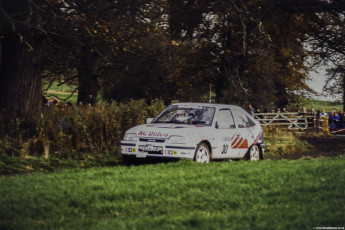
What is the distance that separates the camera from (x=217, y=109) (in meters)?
14.4

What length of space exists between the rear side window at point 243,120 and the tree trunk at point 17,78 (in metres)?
6.03

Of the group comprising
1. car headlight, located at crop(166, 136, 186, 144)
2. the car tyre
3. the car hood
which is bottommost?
the car tyre

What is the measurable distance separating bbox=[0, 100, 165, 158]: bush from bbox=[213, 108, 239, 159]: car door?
3.46m

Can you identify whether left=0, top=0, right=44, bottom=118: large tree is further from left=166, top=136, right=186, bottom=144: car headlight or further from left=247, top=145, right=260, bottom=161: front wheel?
left=247, top=145, right=260, bottom=161: front wheel

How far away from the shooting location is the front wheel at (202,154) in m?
13.1

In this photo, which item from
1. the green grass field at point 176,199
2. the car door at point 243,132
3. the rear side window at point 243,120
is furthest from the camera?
the rear side window at point 243,120

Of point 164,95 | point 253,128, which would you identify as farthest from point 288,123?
point 253,128

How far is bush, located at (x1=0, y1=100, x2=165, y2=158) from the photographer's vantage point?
14.4m

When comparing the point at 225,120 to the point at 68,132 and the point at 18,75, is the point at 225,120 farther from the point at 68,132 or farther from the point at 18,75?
the point at 18,75

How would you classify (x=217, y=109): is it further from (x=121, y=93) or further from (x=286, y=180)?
(x=121, y=93)

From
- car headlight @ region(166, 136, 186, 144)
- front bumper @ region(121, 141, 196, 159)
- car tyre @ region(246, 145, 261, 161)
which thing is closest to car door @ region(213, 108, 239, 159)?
car tyre @ region(246, 145, 261, 161)

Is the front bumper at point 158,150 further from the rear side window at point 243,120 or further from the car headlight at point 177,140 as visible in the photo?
the rear side window at point 243,120

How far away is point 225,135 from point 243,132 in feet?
3.49

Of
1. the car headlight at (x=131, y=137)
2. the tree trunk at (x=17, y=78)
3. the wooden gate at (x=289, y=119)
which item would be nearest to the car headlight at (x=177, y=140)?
the car headlight at (x=131, y=137)
